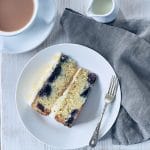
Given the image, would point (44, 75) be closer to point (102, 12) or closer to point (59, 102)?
point (59, 102)

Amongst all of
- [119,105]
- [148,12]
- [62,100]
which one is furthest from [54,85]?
[148,12]

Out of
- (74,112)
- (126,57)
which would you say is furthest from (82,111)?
(126,57)

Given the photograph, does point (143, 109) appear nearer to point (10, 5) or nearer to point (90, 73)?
point (90, 73)

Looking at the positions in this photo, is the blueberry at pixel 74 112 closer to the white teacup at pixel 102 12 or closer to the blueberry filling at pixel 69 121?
the blueberry filling at pixel 69 121

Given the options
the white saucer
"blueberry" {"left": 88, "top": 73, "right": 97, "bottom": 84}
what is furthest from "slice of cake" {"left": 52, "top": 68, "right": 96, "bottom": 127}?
the white saucer

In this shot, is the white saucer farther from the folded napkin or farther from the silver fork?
the silver fork

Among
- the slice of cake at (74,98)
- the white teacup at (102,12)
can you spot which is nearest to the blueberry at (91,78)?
the slice of cake at (74,98)
